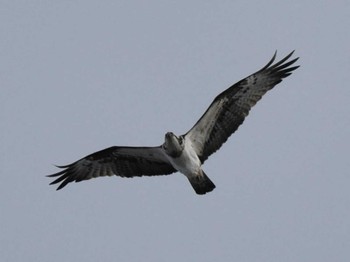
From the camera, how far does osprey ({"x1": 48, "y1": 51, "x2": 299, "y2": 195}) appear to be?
12.9 m

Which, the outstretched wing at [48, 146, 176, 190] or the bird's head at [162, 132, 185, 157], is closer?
the bird's head at [162, 132, 185, 157]

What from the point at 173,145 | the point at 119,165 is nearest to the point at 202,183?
the point at 173,145

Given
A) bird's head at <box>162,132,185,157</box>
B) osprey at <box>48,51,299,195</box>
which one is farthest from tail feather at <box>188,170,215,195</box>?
bird's head at <box>162,132,185,157</box>

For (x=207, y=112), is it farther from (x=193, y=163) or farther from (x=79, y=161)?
(x=79, y=161)

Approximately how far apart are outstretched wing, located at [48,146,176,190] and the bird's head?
1.15 feet

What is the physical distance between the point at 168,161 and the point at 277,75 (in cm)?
252

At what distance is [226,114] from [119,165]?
2240 mm

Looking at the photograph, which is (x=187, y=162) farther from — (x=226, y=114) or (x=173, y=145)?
(x=226, y=114)

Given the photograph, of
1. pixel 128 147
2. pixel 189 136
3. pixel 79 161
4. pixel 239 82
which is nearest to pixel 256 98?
pixel 239 82

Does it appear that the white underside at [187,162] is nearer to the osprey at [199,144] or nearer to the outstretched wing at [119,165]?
the osprey at [199,144]

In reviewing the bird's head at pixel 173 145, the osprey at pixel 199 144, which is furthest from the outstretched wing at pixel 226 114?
the bird's head at pixel 173 145

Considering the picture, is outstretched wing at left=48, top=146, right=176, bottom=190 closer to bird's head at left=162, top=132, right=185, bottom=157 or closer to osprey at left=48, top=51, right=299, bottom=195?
osprey at left=48, top=51, right=299, bottom=195

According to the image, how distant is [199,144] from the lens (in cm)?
1322

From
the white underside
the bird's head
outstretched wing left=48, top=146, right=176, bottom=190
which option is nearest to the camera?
the bird's head
